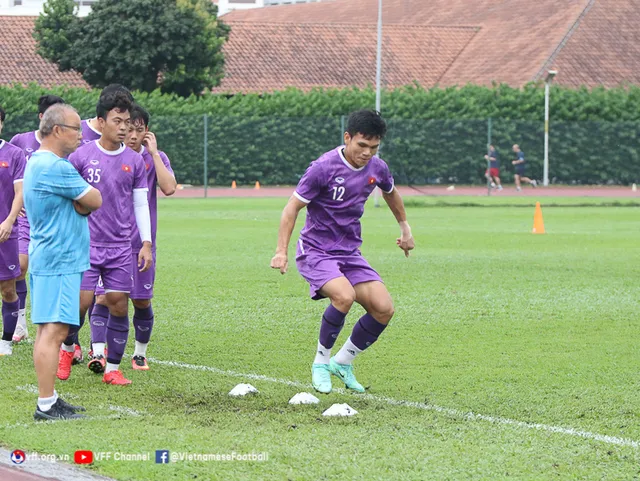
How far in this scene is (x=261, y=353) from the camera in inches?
385

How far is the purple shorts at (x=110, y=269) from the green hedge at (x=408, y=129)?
1134 inches

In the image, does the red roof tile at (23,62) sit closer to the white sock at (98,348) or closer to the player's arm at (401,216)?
the white sock at (98,348)

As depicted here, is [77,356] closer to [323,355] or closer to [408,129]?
[323,355]

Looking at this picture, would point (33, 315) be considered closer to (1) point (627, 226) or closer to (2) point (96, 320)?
(2) point (96, 320)

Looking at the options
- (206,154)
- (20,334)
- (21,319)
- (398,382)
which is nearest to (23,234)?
(21,319)

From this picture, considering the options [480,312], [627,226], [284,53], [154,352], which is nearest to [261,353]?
[154,352]

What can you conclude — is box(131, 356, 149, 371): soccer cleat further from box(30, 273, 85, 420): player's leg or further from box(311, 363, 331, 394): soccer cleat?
box(30, 273, 85, 420): player's leg

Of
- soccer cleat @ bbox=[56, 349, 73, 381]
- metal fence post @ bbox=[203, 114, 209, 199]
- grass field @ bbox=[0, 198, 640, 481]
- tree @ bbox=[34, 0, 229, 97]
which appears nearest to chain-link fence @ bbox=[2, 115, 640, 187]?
metal fence post @ bbox=[203, 114, 209, 199]

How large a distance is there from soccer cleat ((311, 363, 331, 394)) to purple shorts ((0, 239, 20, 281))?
3019 millimetres

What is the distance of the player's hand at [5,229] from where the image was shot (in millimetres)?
9031

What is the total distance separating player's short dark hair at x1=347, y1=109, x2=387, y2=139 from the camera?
26.0 ft

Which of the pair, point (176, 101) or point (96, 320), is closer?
point (96, 320)

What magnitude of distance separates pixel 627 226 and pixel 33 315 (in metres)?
20.3

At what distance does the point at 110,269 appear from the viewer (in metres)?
8.46
